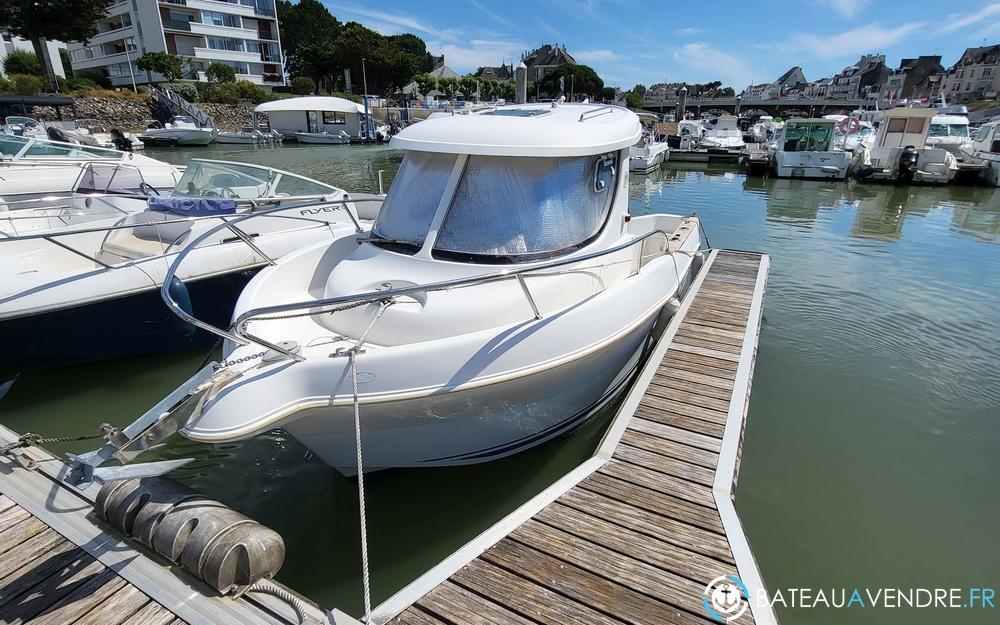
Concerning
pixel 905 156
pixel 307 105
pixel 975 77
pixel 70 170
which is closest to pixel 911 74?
pixel 975 77

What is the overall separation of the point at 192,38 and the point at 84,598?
207 feet

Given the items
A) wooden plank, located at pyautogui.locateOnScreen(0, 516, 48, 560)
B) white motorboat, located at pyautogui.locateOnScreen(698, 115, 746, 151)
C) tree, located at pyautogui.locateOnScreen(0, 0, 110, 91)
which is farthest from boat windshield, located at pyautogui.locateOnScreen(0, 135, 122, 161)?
tree, located at pyautogui.locateOnScreen(0, 0, 110, 91)

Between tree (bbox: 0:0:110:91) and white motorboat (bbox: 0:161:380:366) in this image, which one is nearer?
white motorboat (bbox: 0:161:380:366)

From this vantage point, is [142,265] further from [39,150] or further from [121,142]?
[121,142]

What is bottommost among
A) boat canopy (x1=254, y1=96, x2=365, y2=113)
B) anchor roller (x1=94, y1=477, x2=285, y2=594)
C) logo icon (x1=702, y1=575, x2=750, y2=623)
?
logo icon (x1=702, y1=575, x2=750, y2=623)

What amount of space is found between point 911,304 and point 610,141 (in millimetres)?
6821

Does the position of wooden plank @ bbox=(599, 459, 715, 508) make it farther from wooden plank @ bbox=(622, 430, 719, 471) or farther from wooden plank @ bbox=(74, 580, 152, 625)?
wooden plank @ bbox=(74, 580, 152, 625)

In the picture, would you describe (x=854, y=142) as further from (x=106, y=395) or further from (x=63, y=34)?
(x=63, y=34)

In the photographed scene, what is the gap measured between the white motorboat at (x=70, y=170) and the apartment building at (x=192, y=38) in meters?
43.2

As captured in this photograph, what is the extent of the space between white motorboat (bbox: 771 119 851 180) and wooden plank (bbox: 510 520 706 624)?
24858 mm

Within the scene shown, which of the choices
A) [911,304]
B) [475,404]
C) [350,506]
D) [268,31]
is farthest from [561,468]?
[268,31]

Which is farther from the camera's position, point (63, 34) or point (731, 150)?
point (63, 34)

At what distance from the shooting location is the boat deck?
2484mm

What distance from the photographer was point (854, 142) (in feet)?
94.3
